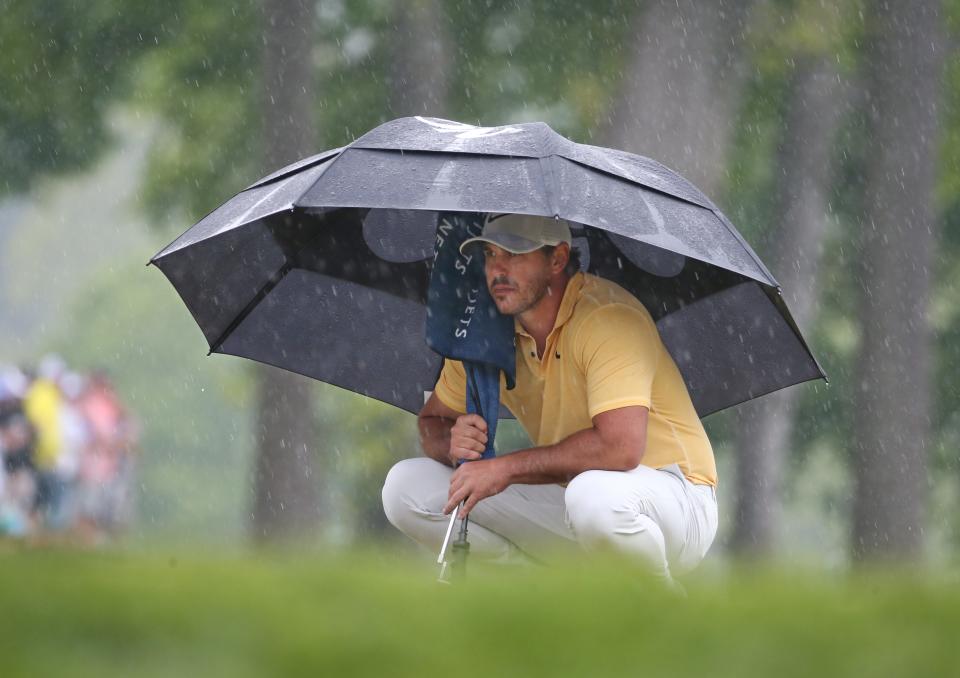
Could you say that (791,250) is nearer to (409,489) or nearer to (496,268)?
(409,489)

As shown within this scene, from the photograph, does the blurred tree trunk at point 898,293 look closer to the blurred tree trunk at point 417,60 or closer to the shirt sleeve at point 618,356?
the blurred tree trunk at point 417,60

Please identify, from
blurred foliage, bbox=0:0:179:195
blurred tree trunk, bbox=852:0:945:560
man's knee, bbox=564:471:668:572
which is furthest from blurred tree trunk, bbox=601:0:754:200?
man's knee, bbox=564:471:668:572

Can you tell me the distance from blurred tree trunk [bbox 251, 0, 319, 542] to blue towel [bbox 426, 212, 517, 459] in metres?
9.64

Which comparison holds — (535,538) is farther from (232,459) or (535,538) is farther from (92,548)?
(232,459)

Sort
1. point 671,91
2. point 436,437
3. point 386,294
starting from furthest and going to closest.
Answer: point 671,91 → point 386,294 → point 436,437

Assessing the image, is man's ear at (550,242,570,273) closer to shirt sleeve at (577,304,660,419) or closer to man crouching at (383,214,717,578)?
man crouching at (383,214,717,578)

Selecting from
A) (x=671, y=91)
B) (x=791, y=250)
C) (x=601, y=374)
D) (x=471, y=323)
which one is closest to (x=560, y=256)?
(x=471, y=323)

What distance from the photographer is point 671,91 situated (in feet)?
47.9

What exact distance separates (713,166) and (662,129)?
85 cm

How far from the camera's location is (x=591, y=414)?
18.2ft

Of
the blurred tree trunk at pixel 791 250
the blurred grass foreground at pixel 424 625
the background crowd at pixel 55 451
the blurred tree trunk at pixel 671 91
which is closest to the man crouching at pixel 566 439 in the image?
the blurred grass foreground at pixel 424 625

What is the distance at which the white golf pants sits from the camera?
5.40 meters

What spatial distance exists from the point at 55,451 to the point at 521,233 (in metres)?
12.5

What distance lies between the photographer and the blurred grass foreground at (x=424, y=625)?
1729mm
